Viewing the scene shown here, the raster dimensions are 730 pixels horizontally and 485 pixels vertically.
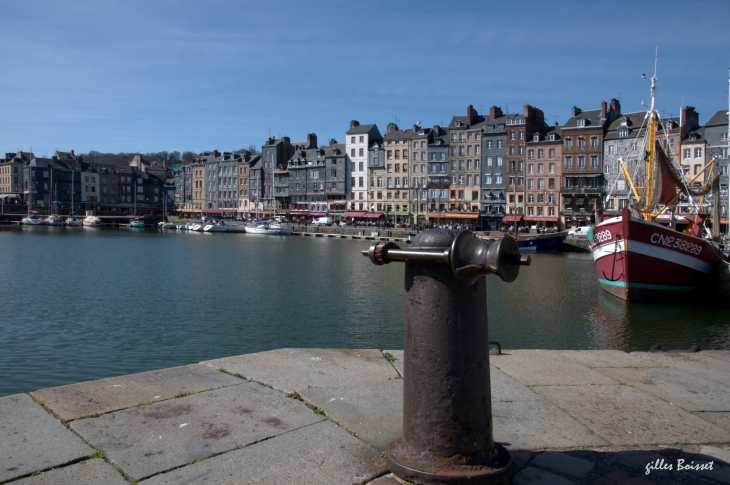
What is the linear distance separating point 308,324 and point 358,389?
13.8 m

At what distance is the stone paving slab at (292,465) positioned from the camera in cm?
344

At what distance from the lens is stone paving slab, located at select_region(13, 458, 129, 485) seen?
11.1 ft

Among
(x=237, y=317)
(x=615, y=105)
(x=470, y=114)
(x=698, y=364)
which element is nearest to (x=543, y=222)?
(x=615, y=105)

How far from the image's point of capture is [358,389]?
5145 millimetres

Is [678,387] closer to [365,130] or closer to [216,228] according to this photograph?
[365,130]

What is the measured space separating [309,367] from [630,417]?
2.93 meters

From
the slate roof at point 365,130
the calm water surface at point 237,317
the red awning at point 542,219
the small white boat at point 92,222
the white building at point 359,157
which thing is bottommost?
the calm water surface at point 237,317

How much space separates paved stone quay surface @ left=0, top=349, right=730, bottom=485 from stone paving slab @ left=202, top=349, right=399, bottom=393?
0.03m

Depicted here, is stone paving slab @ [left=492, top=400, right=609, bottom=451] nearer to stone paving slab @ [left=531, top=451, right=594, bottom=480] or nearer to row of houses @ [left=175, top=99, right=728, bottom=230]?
stone paving slab @ [left=531, top=451, right=594, bottom=480]

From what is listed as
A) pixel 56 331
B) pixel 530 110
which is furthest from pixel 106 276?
pixel 530 110

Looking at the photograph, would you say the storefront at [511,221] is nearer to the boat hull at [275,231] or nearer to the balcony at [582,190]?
the balcony at [582,190]

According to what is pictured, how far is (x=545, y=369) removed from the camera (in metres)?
6.12

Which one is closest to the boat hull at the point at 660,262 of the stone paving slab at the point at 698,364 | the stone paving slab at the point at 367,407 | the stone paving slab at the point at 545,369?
the stone paving slab at the point at 698,364

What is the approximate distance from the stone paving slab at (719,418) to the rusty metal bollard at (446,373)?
224 cm
